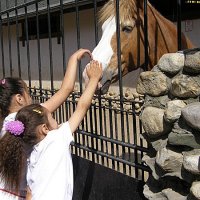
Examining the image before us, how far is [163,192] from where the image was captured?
2.55 m

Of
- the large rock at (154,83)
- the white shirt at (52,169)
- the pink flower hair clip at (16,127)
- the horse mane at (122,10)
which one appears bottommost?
the white shirt at (52,169)

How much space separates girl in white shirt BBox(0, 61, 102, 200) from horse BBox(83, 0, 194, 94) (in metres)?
1.52

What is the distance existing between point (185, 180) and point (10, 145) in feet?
3.27

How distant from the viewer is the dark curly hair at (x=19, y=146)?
2596 millimetres

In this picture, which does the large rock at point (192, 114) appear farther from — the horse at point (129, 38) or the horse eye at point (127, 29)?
the horse eye at point (127, 29)

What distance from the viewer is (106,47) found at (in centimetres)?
418

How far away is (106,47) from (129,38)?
354mm

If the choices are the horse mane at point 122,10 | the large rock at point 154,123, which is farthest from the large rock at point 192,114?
the horse mane at point 122,10

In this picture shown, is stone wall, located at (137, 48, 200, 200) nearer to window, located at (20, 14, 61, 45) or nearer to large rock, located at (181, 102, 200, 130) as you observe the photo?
large rock, located at (181, 102, 200, 130)

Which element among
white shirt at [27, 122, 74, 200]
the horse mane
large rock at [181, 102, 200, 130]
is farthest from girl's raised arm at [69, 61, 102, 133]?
the horse mane

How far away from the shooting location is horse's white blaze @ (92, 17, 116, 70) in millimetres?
4109

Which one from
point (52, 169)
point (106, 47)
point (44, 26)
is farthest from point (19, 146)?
point (44, 26)

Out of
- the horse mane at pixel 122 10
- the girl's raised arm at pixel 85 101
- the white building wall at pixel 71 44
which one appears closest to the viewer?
the girl's raised arm at pixel 85 101

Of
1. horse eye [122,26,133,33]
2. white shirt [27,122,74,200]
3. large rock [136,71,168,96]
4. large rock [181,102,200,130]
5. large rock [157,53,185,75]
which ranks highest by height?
horse eye [122,26,133,33]
